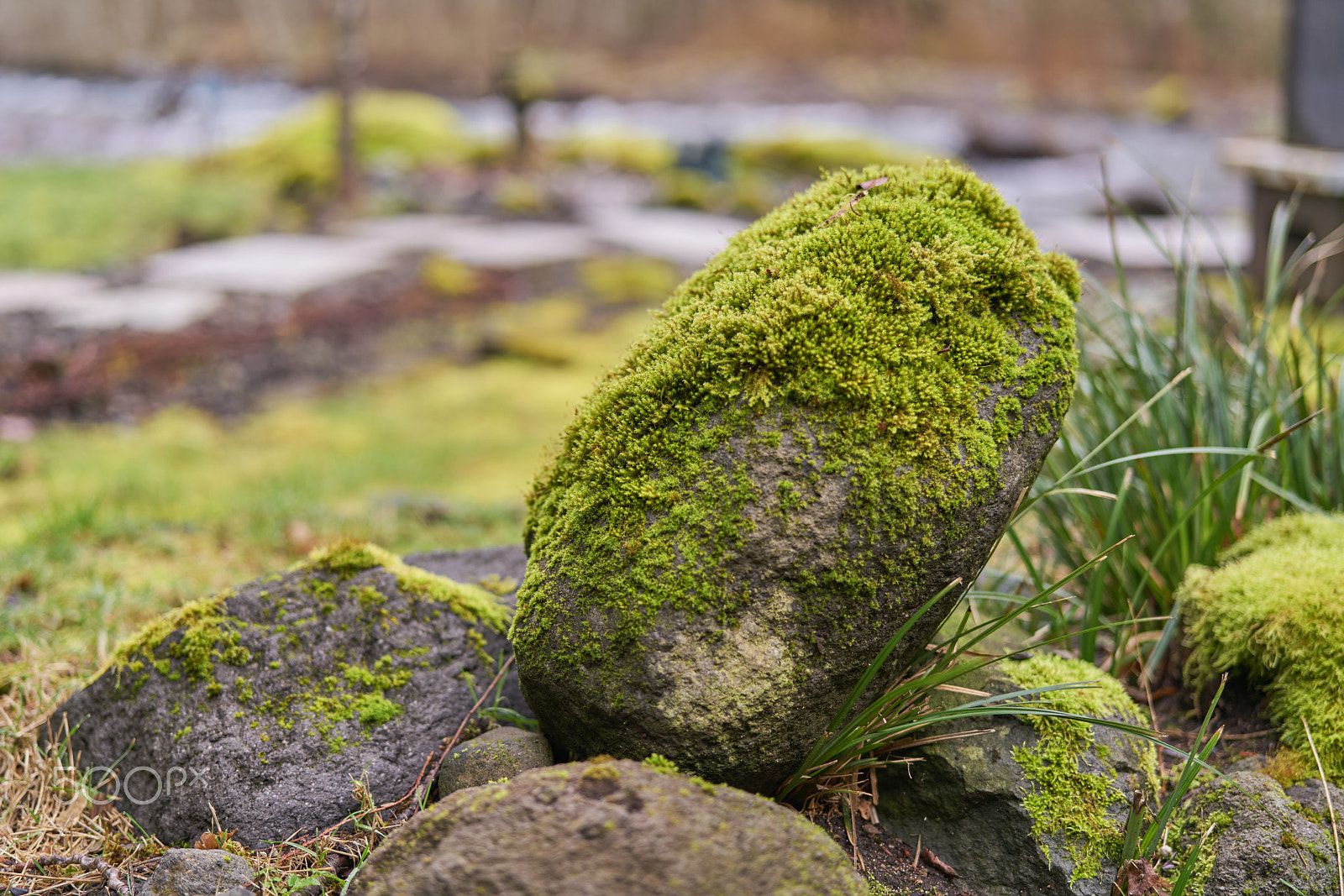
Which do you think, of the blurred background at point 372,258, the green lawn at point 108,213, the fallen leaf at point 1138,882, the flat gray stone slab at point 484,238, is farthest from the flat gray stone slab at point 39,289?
the fallen leaf at point 1138,882

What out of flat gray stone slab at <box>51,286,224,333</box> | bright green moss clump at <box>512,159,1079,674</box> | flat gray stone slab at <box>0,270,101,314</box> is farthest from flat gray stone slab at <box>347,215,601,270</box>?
bright green moss clump at <box>512,159,1079,674</box>

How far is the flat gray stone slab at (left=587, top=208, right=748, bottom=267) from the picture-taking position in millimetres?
11586

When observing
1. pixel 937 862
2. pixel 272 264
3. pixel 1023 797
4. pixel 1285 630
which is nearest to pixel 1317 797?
pixel 1285 630

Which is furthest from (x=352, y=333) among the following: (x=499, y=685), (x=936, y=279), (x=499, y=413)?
(x=936, y=279)

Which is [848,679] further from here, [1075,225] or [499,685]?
[1075,225]

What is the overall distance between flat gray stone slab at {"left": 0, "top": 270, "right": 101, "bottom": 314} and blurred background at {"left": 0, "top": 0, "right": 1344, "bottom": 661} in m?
0.05

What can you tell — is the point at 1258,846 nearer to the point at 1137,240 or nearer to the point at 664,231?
the point at 664,231

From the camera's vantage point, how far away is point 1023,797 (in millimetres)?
2016

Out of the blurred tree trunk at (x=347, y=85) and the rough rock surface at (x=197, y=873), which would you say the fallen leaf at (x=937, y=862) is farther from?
the blurred tree trunk at (x=347, y=85)

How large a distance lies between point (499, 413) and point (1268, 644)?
18.4 feet

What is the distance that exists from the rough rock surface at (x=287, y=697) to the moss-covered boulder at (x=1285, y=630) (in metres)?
1.86

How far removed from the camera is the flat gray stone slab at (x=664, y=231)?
38.0ft

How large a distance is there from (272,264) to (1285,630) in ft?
33.5

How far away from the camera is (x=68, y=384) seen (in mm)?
6918
